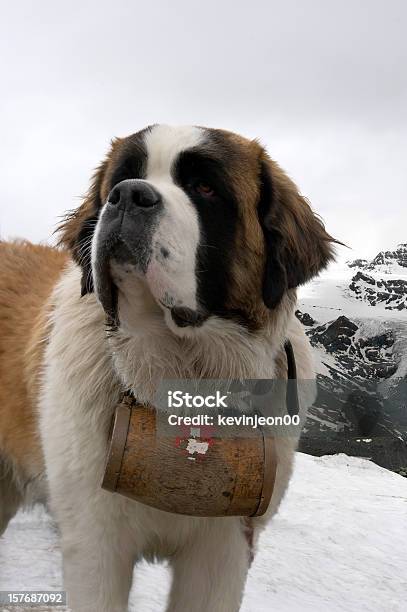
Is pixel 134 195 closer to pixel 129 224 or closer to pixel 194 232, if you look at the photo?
pixel 129 224

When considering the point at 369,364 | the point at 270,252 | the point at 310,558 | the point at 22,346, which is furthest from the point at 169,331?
the point at 369,364

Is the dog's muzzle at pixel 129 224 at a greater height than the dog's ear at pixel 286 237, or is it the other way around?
the dog's ear at pixel 286 237

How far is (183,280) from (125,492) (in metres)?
0.67

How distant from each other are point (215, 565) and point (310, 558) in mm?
3343

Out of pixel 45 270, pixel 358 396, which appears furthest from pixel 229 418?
pixel 358 396

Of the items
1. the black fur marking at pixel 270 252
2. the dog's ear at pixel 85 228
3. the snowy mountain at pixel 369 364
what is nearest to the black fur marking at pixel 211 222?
the black fur marking at pixel 270 252

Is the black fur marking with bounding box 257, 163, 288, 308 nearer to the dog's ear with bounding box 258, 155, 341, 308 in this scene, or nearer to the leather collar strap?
the dog's ear with bounding box 258, 155, 341, 308

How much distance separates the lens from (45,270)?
121 inches

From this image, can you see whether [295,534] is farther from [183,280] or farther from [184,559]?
[183,280]

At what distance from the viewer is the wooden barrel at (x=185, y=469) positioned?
1947 millimetres

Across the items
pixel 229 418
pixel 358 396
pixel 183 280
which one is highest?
pixel 358 396

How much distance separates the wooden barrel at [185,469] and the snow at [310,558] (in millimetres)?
1468

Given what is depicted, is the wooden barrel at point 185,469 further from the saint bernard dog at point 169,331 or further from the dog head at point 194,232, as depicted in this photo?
the dog head at point 194,232

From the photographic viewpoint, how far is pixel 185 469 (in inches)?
77.9
